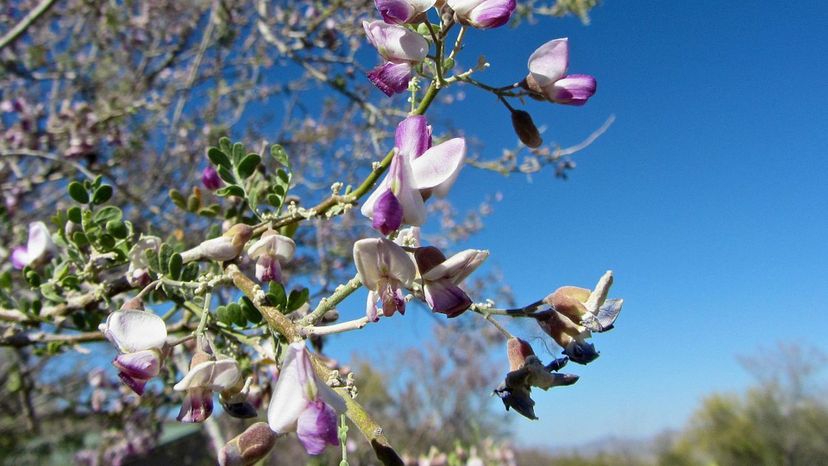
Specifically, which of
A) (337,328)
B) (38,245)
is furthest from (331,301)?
(38,245)

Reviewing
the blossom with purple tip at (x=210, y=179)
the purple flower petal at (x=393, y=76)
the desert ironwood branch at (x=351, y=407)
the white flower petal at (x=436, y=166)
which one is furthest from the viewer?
the blossom with purple tip at (x=210, y=179)

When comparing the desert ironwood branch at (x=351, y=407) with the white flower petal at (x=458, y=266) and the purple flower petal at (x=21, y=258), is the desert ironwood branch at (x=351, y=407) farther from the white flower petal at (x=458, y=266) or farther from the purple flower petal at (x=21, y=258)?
the purple flower petal at (x=21, y=258)

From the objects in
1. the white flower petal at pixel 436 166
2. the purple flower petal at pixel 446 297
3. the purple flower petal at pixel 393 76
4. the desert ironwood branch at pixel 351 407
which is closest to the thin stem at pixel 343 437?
the desert ironwood branch at pixel 351 407

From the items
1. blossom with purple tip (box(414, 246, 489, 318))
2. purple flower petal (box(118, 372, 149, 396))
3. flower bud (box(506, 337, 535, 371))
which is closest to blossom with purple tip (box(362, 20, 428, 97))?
blossom with purple tip (box(414, 246, 489, 318))

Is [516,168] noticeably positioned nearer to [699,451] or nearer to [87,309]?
[87,309]

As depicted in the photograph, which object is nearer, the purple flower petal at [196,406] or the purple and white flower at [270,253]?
the purple flower petal at [196,406]

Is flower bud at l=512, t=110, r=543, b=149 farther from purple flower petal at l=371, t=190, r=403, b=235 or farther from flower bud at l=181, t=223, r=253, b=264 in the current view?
flower bud at l=181, t=223, r=253, b=264
